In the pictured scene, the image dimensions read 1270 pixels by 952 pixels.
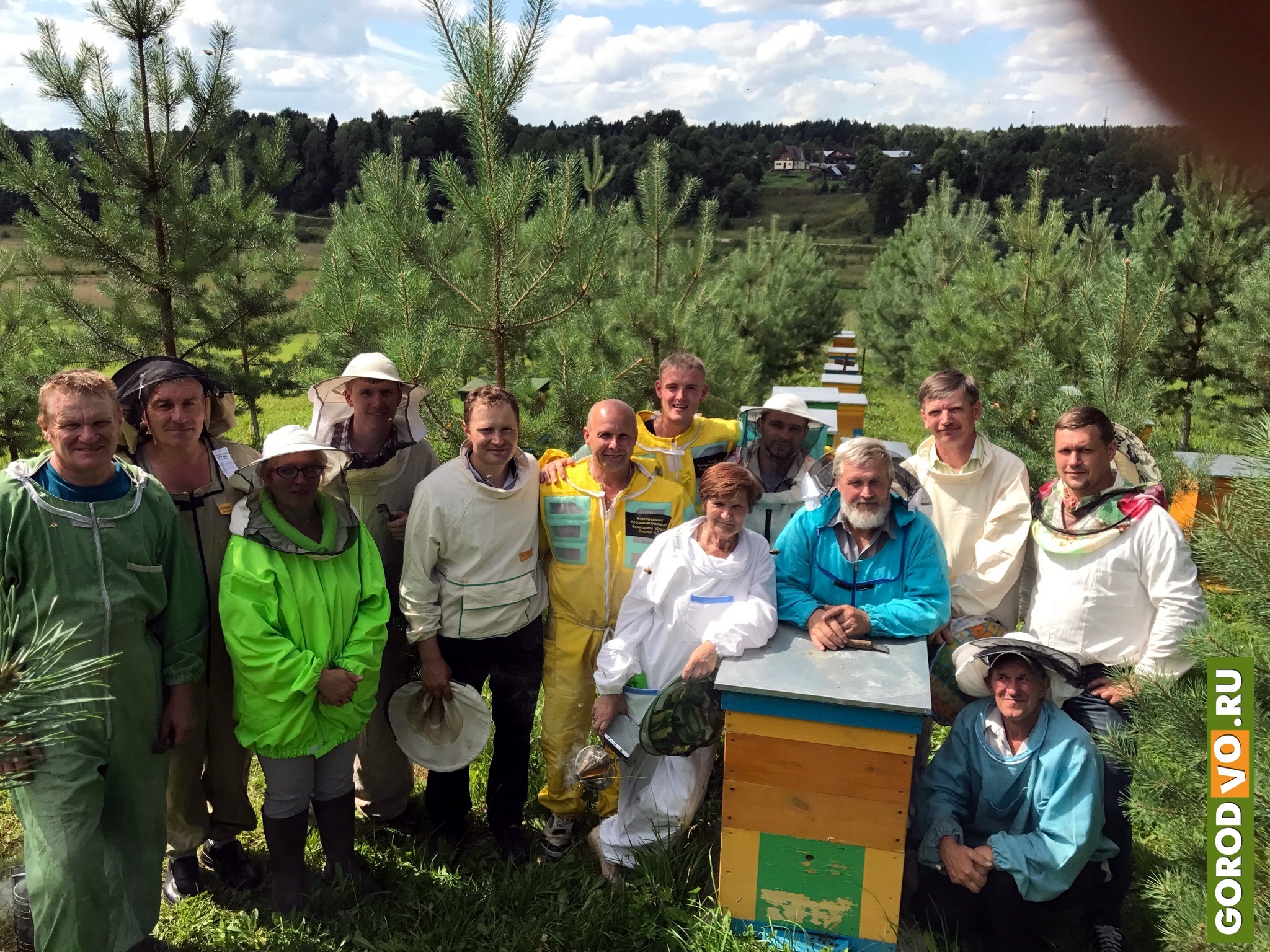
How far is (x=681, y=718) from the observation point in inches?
142

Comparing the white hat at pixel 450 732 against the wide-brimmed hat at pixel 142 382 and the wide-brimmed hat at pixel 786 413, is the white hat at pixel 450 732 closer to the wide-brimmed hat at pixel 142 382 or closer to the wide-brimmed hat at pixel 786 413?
the wide-brimmed hat at pixel 142 382

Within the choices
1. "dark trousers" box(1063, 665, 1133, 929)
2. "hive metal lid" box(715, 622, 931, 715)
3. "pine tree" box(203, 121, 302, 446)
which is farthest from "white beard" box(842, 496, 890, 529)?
"pine tree" box(203, 121, 302, 446)

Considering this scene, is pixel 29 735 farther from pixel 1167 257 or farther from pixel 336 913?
pixel 1167 257

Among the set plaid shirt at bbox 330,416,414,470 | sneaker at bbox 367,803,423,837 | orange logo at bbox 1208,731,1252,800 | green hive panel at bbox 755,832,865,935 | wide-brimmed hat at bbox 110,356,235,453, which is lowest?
sneaker at bbox 367,803,423,837

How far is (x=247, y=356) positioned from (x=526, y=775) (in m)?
7.41

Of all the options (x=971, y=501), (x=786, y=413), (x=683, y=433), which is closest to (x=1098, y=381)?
(x=971, y=501)

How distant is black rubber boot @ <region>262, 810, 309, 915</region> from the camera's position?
3.67 m

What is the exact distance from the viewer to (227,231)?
670cm

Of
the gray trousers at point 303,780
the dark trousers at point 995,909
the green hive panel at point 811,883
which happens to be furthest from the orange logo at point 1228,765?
the gray trousers at point 303,780

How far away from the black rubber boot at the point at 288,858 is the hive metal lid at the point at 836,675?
6.12 ft

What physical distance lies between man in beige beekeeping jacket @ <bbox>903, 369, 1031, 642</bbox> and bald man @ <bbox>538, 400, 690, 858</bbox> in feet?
3.93

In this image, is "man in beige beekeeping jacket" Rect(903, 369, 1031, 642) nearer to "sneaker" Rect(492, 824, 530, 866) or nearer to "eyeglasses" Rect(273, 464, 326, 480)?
"sneaker" Rect(492, 824, 530, 866)

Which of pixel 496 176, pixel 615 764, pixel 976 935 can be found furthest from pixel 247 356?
pixel 976 935

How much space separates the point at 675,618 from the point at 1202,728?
6.29 feet
